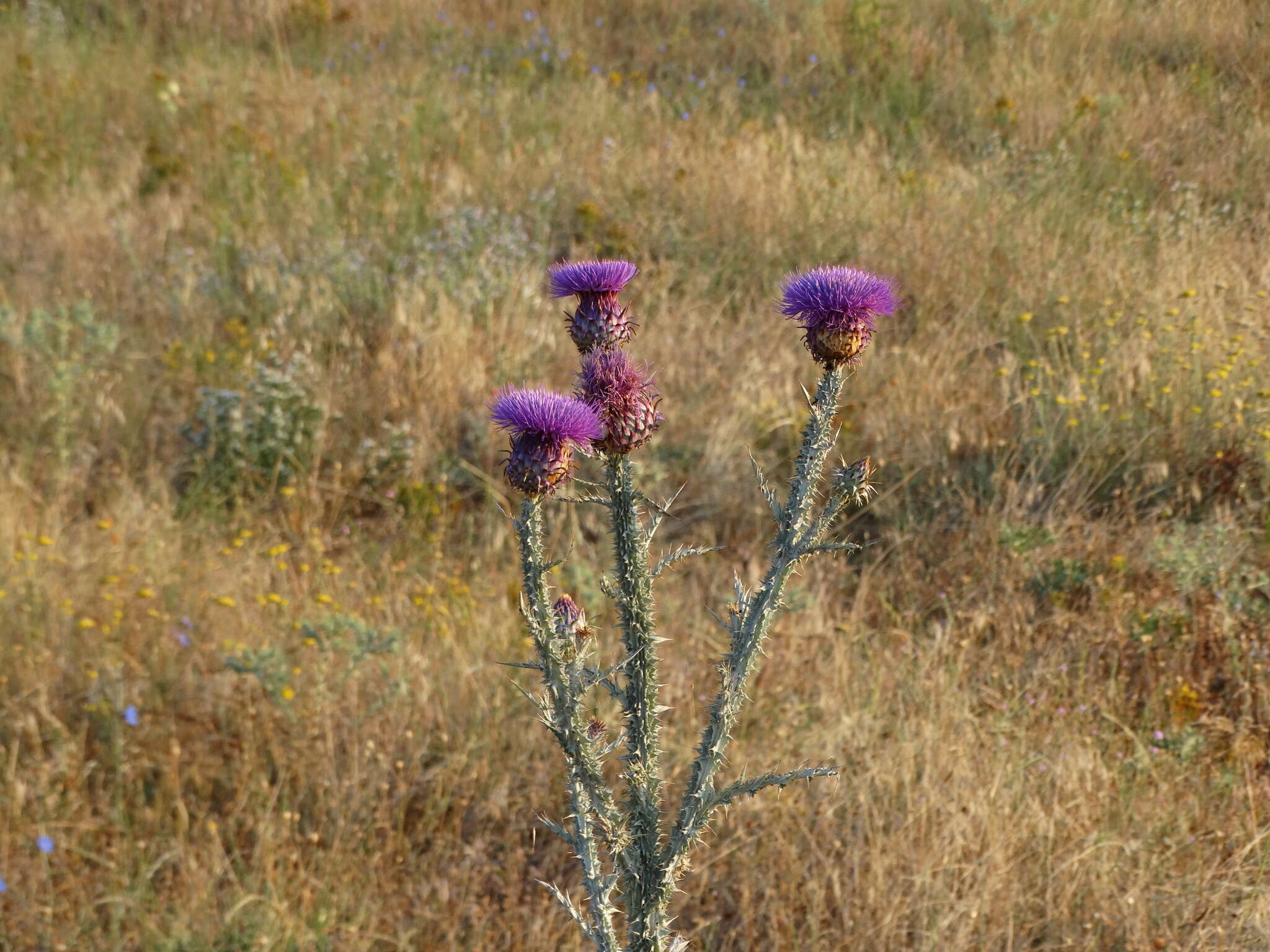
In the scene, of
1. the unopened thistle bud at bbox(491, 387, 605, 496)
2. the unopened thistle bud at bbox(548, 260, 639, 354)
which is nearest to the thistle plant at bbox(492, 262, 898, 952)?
the unopened thistle bud at bbox(491, 387, 605, 496)

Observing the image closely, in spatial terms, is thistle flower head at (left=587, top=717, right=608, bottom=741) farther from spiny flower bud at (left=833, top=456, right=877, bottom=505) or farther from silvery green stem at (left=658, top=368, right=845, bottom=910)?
spiny flower bud at (left=833, top=456, right=877, bottom=505)

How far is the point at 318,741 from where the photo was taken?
2943 millimetres

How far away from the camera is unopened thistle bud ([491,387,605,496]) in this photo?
1.39 meters

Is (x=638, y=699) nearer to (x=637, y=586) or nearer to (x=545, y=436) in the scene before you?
(x=637, y=586)

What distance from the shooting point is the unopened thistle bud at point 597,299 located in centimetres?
160

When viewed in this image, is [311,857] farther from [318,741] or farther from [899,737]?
[899,737]

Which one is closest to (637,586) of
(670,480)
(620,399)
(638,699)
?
(638,699)

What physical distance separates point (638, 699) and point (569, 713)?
99mm

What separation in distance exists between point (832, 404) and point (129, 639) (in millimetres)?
2629

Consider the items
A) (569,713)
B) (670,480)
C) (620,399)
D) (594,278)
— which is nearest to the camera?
(569,713)

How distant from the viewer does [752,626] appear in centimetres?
137

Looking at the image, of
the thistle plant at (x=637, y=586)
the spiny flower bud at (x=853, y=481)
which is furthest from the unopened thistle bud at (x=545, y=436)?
the spiny flower bud at (x=853, y=481)

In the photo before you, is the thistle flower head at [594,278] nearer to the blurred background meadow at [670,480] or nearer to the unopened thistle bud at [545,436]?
the unopened thistle bud at [545,436]

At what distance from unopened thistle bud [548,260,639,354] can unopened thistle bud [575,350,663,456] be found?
0.31ft
